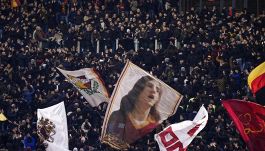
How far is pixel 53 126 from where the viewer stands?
29000 millimetres

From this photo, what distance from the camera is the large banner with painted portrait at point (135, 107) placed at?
29.3 meters

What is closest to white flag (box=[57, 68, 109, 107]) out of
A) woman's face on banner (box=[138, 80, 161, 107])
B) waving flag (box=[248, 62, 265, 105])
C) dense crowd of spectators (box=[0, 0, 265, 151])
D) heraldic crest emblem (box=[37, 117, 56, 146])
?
dense crowd of spectators (box=[0, 0, 265, 151])

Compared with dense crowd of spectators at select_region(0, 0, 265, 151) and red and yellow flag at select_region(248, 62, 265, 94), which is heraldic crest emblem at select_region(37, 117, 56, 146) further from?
red and yellow flag at select_region(248, 62, 265, 94)

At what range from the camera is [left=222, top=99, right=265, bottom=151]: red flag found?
21.7 metres

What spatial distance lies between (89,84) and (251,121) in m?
12.5

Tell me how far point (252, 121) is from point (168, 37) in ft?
53.6

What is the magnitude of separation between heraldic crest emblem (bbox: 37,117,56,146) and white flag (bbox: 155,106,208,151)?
5191mm

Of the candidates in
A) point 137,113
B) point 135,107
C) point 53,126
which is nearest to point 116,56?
point 135,107

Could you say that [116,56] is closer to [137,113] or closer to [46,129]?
[137,113]

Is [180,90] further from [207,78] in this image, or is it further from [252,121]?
[252,121]

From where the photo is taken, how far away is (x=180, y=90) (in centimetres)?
3297

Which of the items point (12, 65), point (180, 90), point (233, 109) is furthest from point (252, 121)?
point (12, 65)

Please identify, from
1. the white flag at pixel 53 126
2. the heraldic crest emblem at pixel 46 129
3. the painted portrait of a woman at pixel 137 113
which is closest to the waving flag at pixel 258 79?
the painted portrait of a woman at pixel 137 113

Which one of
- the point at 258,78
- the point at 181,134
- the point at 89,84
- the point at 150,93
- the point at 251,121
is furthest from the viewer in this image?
the point at 89,84
